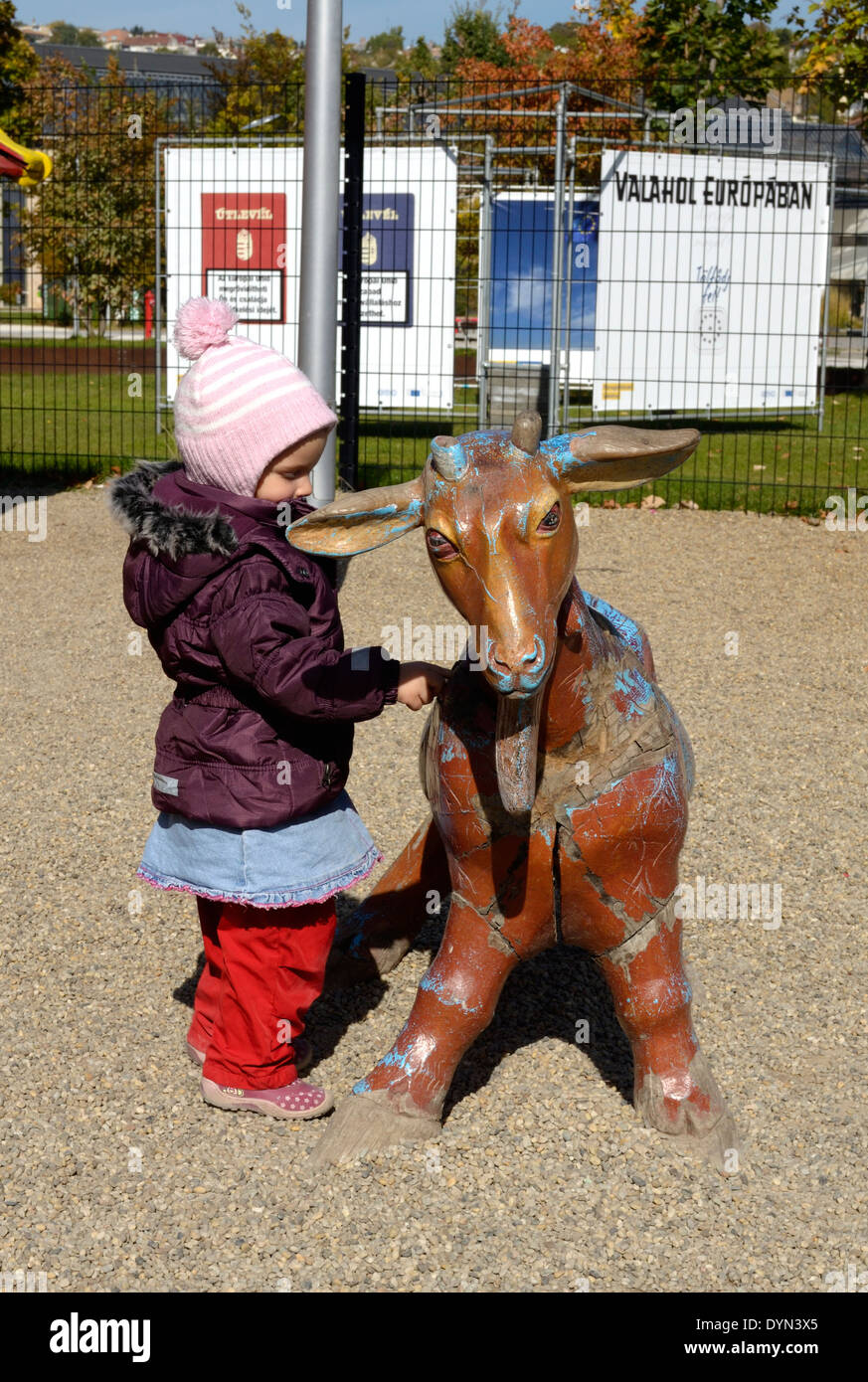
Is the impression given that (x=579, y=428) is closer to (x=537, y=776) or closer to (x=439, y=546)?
(x=537, y=776)

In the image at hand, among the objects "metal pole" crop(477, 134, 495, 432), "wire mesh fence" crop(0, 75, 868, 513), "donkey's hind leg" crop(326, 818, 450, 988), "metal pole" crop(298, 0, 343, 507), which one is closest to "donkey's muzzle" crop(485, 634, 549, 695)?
"donkey's hind leg" crop(326, 818, 450, 988)

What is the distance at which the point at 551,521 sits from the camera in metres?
2.24

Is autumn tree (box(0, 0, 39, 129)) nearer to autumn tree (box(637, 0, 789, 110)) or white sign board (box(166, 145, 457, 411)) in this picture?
white sign board (box(166, 145, 457, 411))

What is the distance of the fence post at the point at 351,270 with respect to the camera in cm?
908

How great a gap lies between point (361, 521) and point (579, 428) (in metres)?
9.68

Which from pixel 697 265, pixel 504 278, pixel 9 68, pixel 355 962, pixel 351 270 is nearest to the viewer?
pixel 355 962

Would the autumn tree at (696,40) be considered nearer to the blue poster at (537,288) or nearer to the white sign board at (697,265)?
the blue poster at (537,288)

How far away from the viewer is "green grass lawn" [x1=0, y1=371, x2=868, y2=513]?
10117mm

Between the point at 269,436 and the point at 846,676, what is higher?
the point at 269,436

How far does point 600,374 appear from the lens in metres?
12.6

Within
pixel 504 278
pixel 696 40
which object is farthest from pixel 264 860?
pixel 696 40
